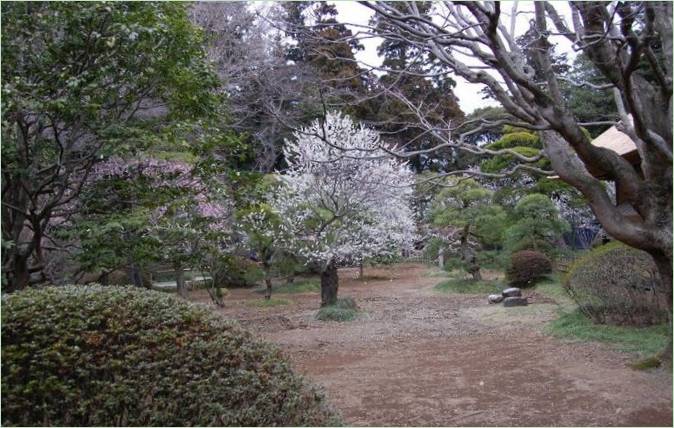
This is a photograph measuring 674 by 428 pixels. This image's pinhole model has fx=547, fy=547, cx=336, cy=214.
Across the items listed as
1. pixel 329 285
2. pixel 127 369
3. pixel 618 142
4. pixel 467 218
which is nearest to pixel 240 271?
pixel 329 285

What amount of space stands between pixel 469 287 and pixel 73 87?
11773mm

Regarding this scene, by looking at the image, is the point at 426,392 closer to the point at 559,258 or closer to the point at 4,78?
the point at 4,78

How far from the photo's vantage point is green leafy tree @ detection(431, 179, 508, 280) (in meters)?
14.5

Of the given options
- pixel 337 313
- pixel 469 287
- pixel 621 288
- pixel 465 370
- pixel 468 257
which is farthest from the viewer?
pixel 468 257

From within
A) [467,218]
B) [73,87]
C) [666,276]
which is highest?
[73,87]

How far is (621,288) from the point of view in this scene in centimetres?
753

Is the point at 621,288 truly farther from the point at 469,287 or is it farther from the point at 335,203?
the point at 469,287

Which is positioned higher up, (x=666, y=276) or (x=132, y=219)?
(x=132, y=219)

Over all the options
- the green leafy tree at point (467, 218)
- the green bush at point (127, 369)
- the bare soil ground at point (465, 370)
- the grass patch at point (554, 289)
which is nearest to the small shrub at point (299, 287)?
the green leafy tree at point (467, 218)

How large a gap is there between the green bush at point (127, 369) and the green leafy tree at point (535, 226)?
11.9m

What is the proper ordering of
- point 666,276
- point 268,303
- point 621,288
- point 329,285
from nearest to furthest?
point 666,276
point 621,288
point 329,285
point 268,303

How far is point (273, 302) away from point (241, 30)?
24.6 feet

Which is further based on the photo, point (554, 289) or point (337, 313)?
point (554, 289)

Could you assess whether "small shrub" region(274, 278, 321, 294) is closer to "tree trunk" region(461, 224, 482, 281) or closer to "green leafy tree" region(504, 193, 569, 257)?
"tree trunk" region(461, 224, 482, 281)
